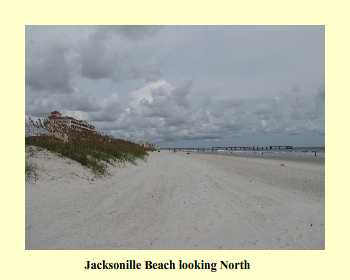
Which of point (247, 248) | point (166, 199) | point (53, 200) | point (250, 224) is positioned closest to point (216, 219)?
point (250, 224)

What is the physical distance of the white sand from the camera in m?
5.96

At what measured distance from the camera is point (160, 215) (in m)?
7.67

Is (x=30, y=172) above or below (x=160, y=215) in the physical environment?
above

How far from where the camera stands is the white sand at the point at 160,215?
235 inches

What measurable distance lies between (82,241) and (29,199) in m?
3.44

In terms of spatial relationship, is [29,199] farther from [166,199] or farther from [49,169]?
[166,199]

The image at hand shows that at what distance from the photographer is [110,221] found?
7.09m

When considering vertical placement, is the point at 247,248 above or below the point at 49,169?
below

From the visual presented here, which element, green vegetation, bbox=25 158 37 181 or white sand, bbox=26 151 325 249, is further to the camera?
green vegetation, bbox=25 158 37 181

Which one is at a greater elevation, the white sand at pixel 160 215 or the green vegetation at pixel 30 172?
the green vegetation at pixel 30 172

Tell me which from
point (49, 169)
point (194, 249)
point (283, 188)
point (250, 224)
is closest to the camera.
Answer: point (194, 249)

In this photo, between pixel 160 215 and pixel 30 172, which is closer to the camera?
pixel 160 215

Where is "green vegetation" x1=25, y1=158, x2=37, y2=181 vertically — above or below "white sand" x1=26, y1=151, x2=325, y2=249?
above

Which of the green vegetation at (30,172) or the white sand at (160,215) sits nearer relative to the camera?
the white sand at (160,215)
